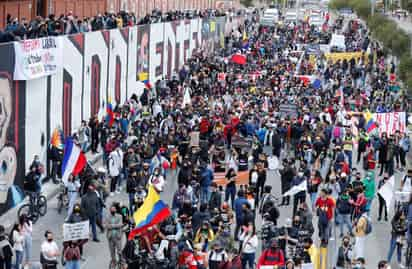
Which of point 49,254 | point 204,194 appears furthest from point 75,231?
point 204,194

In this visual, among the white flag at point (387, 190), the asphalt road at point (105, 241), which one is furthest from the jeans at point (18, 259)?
the white flag at point (387, 190)

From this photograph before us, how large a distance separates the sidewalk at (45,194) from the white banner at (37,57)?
277 cm

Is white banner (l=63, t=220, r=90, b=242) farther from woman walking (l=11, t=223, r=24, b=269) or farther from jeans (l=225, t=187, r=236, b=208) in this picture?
jeans (l=225, t=187, r=236, b=208)

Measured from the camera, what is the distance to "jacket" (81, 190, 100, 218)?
758 inches

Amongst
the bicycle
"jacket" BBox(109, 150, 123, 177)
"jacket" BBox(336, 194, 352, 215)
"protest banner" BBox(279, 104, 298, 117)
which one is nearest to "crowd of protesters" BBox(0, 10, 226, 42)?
"jacket" BBox(109, 150, 123, 177)

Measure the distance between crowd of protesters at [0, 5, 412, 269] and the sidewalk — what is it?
0.39m

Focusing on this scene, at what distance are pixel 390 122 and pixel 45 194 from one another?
37.5ft

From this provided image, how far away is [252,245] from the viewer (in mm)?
16844

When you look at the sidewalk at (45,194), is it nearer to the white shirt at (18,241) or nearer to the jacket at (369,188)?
the white shirt at (18,241)

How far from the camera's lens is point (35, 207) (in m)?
21.5

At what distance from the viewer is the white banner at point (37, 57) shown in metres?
23.0

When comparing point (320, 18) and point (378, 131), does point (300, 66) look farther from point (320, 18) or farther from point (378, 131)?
point (320, 18)

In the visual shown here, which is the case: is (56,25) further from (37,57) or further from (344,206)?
(344,206)

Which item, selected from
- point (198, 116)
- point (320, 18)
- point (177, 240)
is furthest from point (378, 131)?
point (320, 18)
